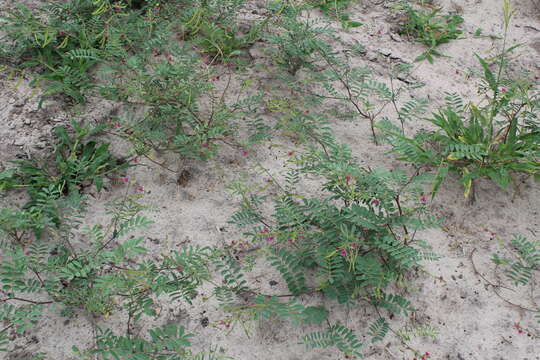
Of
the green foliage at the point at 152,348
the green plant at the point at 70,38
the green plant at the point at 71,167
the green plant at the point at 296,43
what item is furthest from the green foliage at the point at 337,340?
the green plant at the point at 70,38

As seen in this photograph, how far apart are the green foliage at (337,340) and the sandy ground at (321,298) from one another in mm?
49

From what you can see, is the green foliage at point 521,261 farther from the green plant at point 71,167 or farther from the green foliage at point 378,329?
the green plant at point 71,167

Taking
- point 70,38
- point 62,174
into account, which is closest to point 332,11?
point 70,38

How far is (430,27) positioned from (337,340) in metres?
2.73

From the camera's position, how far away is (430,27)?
143 inches

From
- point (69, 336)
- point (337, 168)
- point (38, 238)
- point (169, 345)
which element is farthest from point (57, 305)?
point (337, 168)

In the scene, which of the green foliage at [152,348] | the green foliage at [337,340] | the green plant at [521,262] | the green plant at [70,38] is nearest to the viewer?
the green foliage at [152,348]

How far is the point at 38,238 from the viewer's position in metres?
2.38

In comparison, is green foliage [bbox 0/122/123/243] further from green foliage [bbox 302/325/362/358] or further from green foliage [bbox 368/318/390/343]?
green foliage [bbox 368/318/390/343]

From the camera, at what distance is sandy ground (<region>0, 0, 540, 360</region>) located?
2098 millimetres

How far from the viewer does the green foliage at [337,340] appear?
1.97 m

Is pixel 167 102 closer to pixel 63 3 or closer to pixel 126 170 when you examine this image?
pixel 126 170

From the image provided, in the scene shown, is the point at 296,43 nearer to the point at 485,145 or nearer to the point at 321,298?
the point at 485,145

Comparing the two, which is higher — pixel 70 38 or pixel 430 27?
pixel 430 27
